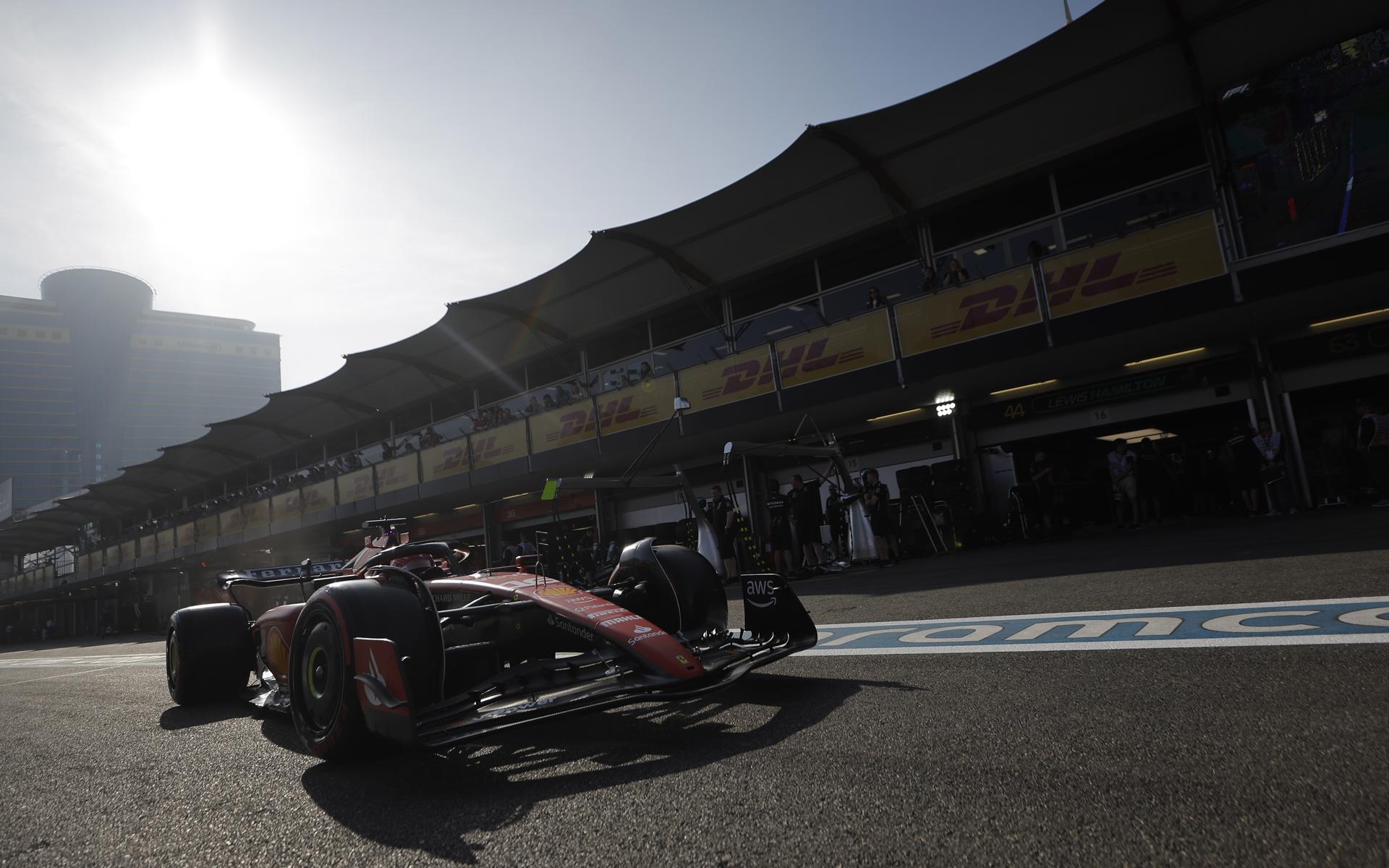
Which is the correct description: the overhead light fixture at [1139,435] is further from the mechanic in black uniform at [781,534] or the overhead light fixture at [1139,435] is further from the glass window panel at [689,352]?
the glass window panel at [689,352]

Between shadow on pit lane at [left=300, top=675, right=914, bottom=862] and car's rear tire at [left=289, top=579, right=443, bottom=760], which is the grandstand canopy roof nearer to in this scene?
shadow on pit lane at [left=300, top=675, right=914, bottom=862]

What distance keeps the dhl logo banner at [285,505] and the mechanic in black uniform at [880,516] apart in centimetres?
2024

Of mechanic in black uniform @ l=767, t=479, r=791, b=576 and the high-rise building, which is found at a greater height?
the high-rise building

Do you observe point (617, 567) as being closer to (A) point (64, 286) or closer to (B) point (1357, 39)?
(B) point (1357, 39)

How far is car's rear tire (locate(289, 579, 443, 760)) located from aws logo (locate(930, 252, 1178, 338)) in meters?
10.2

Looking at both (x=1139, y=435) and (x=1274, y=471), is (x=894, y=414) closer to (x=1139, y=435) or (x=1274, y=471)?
(x=1139, y=435)

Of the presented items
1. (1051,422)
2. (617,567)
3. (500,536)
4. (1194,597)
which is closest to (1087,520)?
(1051,422)

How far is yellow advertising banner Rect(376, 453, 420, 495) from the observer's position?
20.4 metres

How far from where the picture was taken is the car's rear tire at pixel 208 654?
535 centimetres

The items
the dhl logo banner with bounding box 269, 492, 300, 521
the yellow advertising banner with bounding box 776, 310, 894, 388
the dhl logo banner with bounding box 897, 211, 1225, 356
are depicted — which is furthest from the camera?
the dhl logo banner with bounding box 269, 492, 300, 521

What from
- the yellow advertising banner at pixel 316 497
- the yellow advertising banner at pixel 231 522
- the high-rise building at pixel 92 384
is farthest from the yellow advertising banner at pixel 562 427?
the high-rise building at pixel 92 384

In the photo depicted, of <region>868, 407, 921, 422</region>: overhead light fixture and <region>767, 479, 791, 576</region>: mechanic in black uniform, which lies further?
<region>868, 407, 921, 422</region>: overhead light fixture

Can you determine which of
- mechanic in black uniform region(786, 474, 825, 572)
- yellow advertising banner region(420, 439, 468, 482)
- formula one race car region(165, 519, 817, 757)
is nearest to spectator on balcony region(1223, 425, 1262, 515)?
mechanic in black uniform region(786, 474, 825, 572)

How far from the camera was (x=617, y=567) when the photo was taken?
189 inches
